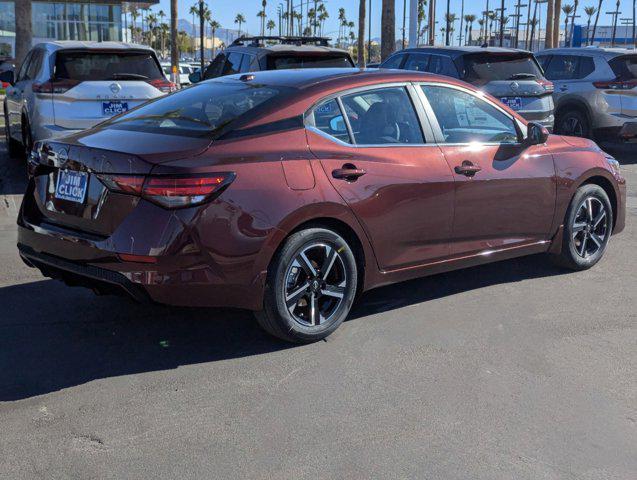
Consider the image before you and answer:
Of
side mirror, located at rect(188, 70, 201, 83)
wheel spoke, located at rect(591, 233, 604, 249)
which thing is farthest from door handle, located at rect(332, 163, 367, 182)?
side mirror, located at rect(188, 70, 201, 83)

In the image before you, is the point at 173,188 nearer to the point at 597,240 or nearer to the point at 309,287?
the point at 309,287

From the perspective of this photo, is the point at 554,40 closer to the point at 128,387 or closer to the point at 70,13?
the point at 70,13

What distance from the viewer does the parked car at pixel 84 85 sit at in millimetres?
9469

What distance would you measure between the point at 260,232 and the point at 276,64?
23.3 ft

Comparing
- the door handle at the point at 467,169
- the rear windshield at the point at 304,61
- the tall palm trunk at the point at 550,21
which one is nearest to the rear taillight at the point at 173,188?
the door handle at the point at 467,169

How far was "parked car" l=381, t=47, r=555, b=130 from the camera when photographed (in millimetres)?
11945

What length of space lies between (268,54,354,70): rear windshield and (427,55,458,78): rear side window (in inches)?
61.7

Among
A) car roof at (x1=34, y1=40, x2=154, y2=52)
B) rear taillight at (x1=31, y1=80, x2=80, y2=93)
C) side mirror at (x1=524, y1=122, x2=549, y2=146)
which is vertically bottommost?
side mirror at (x1=524, y1=122, x2=549, y2=146)

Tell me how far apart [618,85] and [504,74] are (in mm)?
2555

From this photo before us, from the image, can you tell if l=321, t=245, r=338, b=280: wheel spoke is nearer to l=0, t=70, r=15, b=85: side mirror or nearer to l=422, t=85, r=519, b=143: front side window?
l=422, t=85, r=519, b=143: front side window

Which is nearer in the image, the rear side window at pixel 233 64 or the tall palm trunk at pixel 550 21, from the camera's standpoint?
the rear side window at pixel 233 64

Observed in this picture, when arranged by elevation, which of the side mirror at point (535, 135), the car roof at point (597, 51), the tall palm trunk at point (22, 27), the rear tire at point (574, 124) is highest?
the tall palm trunk at point (22, 27)

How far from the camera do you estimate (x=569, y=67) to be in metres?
14.5

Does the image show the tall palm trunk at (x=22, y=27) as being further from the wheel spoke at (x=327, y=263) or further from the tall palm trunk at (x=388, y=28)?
the wheel spoke at (x=327, y=263)
